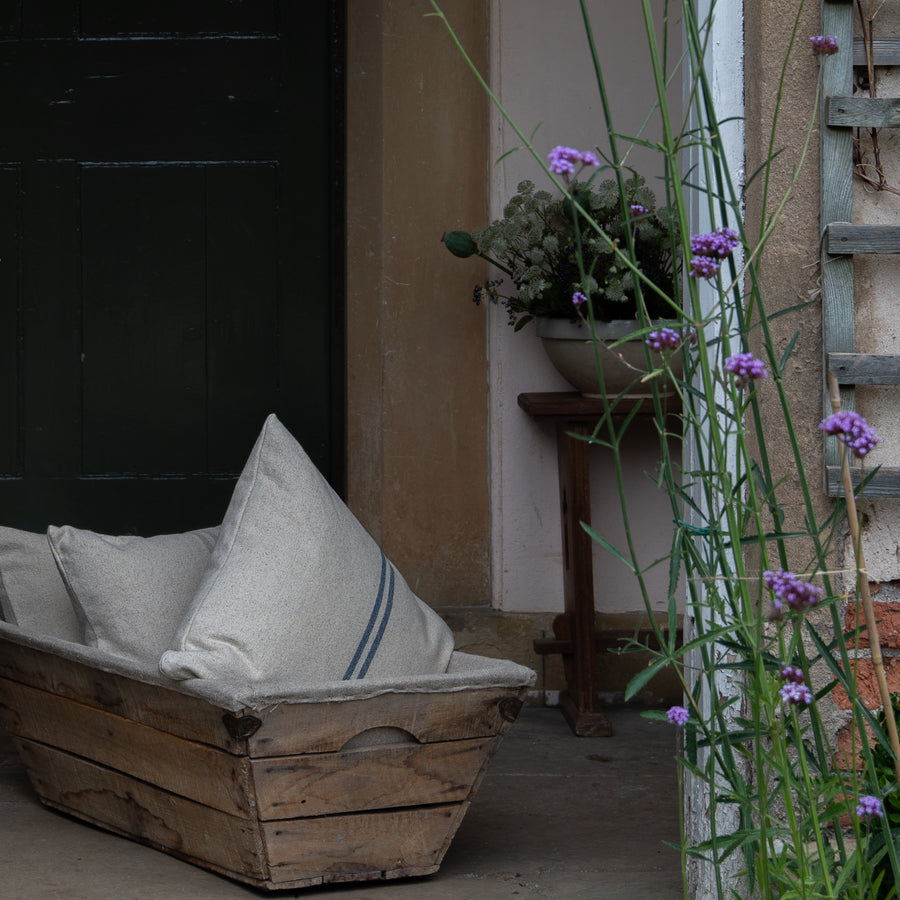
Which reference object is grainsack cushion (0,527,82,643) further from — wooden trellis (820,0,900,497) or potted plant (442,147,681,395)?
wooden trellis (820,0,900,497)

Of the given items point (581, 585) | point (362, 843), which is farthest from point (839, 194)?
point (581, 585)

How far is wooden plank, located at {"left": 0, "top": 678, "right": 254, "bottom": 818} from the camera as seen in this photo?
7.86ft

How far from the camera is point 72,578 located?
105 inches

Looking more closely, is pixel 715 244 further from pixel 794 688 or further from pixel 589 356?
pixel 589 356

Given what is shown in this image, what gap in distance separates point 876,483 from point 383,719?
3.11 ft

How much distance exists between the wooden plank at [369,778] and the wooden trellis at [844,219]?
0.86m

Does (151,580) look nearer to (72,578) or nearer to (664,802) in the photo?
(72,578)

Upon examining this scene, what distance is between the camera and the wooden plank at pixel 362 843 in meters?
2.41

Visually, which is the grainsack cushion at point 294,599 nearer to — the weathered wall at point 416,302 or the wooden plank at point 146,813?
the wooden plank at point 146,813

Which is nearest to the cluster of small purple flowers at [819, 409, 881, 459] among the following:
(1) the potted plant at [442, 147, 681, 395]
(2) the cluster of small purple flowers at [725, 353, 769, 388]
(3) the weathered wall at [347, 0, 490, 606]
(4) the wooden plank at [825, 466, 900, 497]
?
(2) the cluster of small purple flowers at [725, 353, 769, 388]

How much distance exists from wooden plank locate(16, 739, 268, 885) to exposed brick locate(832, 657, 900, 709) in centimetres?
103

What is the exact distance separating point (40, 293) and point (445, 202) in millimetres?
1256

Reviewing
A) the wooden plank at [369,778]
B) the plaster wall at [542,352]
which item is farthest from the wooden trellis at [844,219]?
the plaster wall at [542,352]

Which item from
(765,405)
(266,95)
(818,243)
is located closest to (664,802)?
(765,405)
